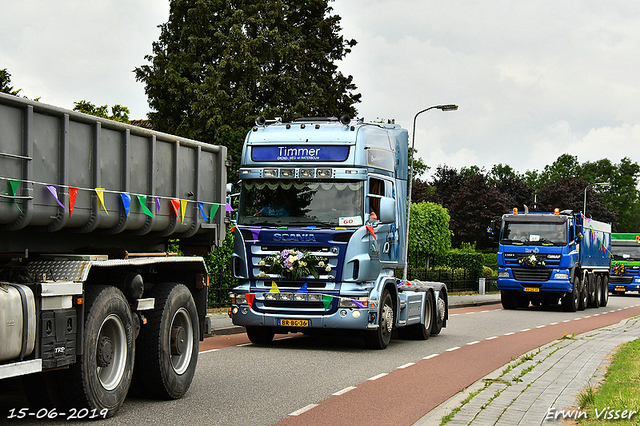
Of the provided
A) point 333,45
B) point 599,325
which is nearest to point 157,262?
point 599,325

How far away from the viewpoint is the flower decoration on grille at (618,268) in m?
47.8

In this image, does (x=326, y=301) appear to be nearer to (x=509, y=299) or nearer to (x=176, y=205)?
(x=176, y=205)

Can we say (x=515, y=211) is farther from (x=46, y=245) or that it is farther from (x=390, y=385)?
(x=46, y=245)

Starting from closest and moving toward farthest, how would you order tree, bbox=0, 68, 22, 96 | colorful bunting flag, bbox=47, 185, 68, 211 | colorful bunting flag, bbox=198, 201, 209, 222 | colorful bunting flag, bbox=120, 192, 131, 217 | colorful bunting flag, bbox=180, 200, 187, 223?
colorful bunting flag, bbox=47, 185, 68, 211 < colorful bunting flag, bbox=120, 192, 131, 217 < colorful bunting flag, bbox=180, 200, 187, 223 < colorful bunting flag, bbox=198, 201, 209, 222 < tree, bbox=0, 68, 22, 96

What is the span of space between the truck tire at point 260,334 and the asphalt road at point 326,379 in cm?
18

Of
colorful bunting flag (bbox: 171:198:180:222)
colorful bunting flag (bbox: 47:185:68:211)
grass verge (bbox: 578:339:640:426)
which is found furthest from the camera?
colorful bunting flag (bbox: 171:198:180:222)

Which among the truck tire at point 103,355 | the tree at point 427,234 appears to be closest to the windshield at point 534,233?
the tree at point 427,234

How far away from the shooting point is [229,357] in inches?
493

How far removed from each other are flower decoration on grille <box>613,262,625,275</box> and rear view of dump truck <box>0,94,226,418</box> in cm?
4261

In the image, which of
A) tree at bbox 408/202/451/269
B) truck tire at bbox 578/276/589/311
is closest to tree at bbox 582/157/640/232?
tree at bbox 408/202/451/269

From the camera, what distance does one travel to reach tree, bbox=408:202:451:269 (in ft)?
155

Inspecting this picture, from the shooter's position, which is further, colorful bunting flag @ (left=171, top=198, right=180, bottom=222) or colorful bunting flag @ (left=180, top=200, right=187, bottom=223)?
colorful bunting flag @ (left=180, top=200, right=187, bottom=223)

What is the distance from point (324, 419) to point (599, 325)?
16.5 meters

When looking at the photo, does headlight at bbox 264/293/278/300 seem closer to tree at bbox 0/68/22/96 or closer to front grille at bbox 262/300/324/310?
front grille at bbox 262/300/324/310
